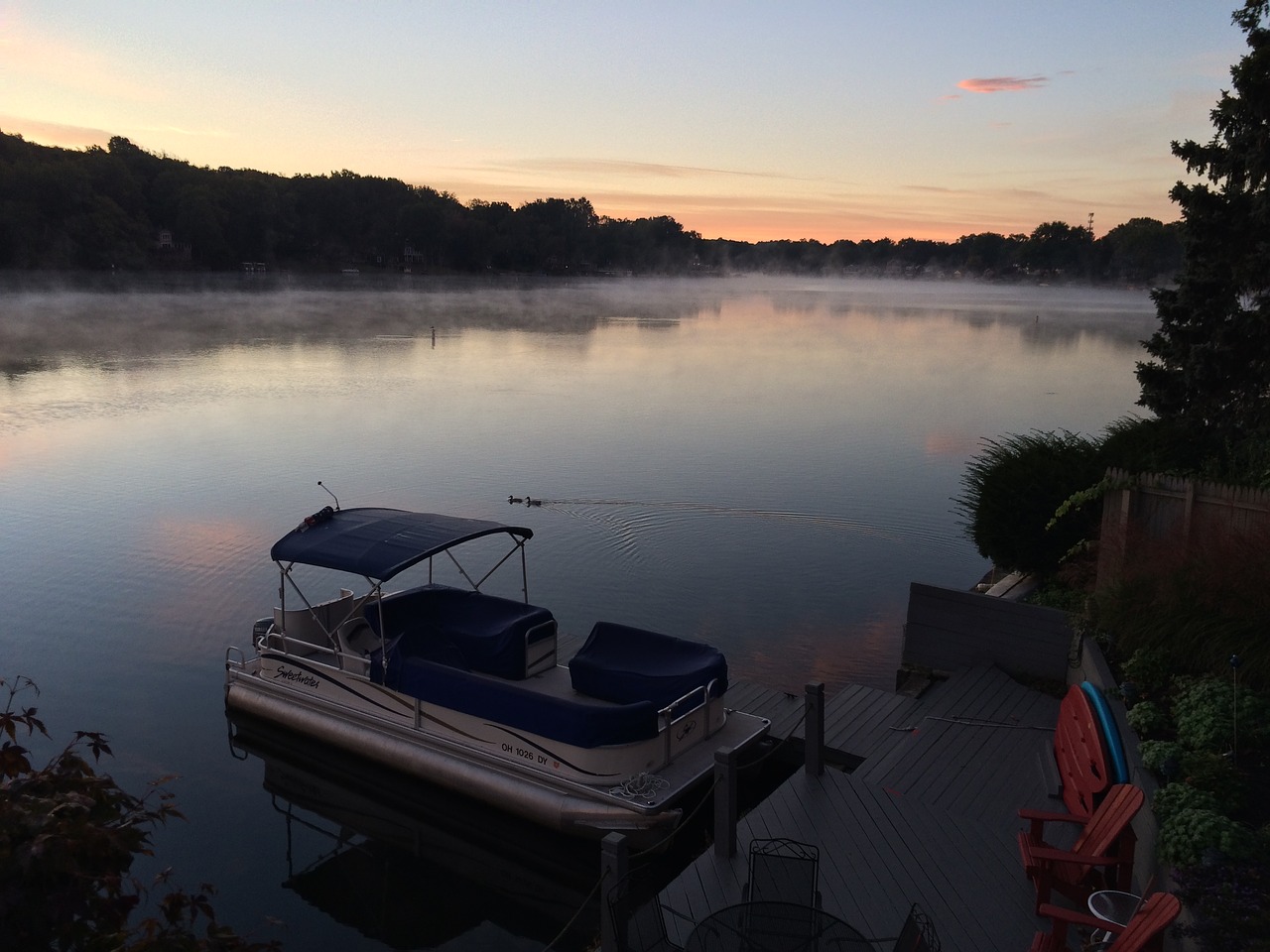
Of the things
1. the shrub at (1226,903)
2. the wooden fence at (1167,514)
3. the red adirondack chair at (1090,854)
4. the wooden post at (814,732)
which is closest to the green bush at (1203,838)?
the shrub at (1226,903)

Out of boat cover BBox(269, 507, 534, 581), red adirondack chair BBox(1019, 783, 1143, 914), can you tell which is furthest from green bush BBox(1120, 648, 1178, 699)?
boat cover BBox(269, 507, 534, 581)

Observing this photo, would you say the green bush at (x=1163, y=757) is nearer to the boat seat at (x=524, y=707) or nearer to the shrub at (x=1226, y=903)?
the shrub at (x=1226, y=903)

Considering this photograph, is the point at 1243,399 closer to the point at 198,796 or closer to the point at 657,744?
the point at 657,744

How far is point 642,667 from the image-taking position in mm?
11445

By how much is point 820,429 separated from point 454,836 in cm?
2755

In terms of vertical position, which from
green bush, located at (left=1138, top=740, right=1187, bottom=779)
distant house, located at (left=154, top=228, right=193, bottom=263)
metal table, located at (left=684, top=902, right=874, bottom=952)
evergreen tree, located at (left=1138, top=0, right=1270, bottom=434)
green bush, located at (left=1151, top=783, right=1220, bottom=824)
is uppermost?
distant house, located at (left=154, top=228, right=193, bottom=263)

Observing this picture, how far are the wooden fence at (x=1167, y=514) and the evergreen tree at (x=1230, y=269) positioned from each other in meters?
4.65

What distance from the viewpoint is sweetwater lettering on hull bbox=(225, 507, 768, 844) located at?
10.3m

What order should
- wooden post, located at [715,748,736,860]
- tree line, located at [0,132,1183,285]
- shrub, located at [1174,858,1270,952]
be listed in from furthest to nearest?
tree line, located at [0,132,1183,285], wooden post, located at [715,748,736,860], shrub, located at [1174,858,1270,952]

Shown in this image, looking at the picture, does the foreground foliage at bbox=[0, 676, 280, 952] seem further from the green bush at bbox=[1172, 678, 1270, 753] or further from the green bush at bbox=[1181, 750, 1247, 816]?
the green bush at bbox=[1172, 678, 1270, 753]

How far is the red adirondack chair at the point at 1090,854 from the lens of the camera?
6.59m

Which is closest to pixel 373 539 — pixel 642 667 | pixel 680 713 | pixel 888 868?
pixel 642 667

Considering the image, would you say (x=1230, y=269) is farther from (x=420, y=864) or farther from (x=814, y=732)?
(x=420, y=864)

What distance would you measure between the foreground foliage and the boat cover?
23.2ft
